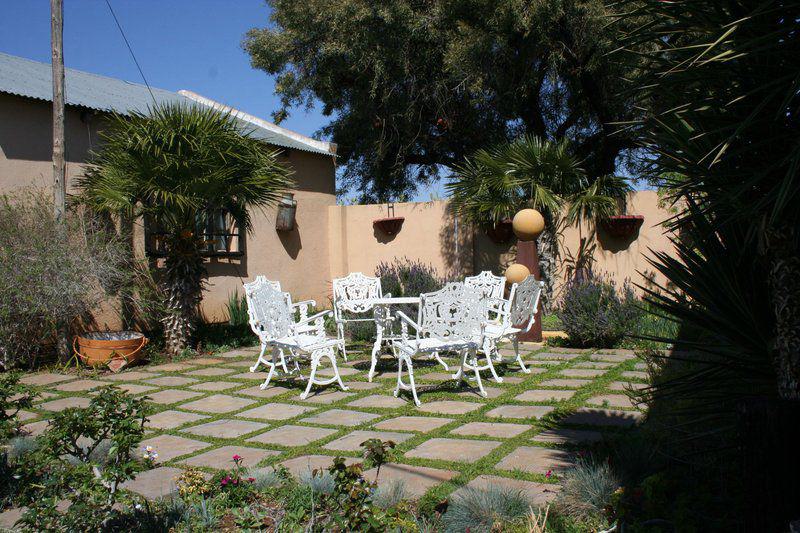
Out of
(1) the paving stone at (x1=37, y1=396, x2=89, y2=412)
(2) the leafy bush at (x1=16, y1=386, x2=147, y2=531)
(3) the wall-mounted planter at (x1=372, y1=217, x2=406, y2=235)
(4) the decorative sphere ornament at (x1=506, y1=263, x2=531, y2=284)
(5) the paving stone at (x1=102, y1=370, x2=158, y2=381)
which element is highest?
(3) the wall-mounted planter at (x1=372, y1=217, x2=406, y2=235)

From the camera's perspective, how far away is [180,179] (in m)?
7.32

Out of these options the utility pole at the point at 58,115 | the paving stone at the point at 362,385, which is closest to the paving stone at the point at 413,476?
the paving stone at the point at 362,385

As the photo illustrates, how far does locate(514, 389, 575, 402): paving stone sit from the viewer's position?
17.2ft

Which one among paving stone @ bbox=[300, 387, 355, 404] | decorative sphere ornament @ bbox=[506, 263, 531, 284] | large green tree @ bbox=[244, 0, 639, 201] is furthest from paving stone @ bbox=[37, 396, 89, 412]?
large green tree @ bbox=[244, 0, 639, 201]

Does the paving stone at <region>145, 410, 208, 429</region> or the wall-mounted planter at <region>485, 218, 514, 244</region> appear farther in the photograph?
the wall-mounted planter at <region>485, 218, 514, 244</region>

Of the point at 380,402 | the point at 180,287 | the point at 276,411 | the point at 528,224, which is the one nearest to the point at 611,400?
the point at 380,402

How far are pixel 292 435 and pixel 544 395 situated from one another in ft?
7.01

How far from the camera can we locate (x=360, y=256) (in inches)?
500

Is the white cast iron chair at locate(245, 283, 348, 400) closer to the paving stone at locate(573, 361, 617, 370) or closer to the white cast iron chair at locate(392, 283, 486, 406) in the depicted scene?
the white cast iron chair at locate(392, 283, 486, 406)

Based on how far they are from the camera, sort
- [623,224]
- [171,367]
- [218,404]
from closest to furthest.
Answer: [218,404] → [171,367] → [623,224]

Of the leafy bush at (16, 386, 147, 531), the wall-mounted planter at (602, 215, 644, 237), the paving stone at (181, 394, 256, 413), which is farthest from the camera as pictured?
the wall-mounted planter at (602, 215, 644, 237)

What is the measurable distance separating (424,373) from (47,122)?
5758 millimetres

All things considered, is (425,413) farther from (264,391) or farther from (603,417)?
(264,391)

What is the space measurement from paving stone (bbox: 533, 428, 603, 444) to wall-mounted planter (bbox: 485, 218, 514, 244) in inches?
281
